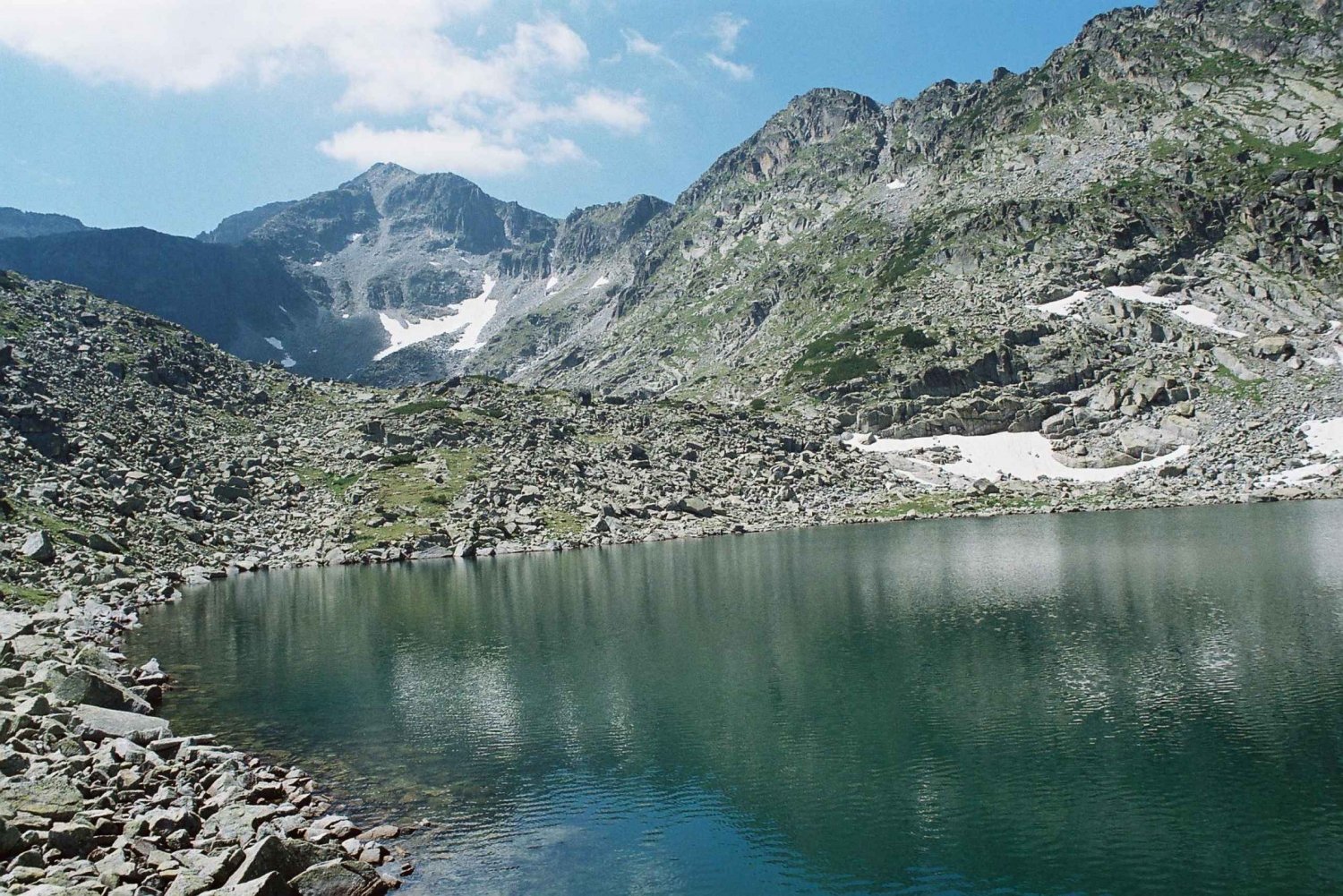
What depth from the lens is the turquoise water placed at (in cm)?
2080

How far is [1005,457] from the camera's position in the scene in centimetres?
15800

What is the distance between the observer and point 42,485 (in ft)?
273

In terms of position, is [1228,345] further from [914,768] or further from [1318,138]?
[914,768]

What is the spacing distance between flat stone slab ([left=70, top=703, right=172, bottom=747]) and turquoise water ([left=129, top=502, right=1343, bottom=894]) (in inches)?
136

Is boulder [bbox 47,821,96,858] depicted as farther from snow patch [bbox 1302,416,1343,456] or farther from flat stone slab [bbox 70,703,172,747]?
snow patch [bbox 1302,416,1343,456]

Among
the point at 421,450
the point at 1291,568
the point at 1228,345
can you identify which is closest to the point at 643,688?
the point at 1291,568

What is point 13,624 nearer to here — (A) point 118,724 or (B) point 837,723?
(A) point 118,724

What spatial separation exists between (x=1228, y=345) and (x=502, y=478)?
143252 mm

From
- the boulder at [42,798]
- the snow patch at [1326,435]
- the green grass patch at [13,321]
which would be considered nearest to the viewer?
the boulder at [42,798]

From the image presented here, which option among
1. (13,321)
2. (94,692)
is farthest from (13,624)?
(13,321)

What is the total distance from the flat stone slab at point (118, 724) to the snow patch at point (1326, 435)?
155m

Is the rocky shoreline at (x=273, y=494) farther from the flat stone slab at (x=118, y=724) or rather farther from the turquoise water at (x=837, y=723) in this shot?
the turquoise water at (x=837, y=723)

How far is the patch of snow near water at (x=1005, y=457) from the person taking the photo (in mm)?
144000

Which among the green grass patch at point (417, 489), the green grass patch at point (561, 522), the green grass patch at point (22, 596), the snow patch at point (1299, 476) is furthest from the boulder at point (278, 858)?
the snow patch at point (1299, 476)
